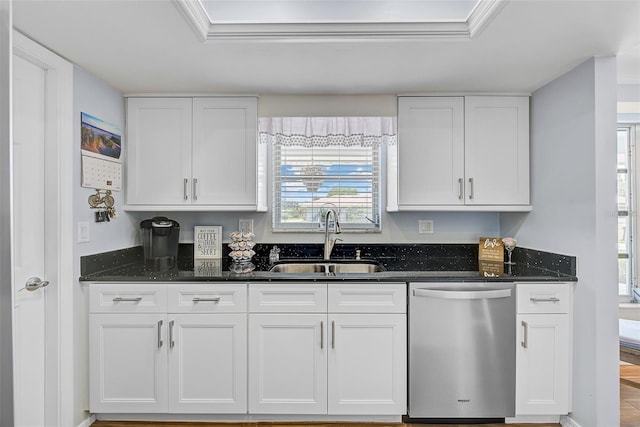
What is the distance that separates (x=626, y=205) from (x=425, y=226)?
6.33 ft

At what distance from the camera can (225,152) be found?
2.58 m

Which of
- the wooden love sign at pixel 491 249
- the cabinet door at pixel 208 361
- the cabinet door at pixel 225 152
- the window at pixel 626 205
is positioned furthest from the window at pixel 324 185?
the window at pixel 626 205

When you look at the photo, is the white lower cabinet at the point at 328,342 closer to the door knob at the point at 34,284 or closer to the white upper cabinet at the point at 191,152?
the white upper cabinet at the point at 191,152

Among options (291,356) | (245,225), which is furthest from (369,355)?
(245,225)

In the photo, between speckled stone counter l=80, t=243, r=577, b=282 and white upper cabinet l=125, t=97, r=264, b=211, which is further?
white upper cabinet l=125, t=97, r=264, b=211

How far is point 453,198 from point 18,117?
259 cm

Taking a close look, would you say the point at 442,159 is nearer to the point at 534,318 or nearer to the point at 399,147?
the point at 399,147

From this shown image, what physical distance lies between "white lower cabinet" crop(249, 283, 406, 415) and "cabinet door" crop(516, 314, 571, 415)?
72 centimetres

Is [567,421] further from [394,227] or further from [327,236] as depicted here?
[327,236]

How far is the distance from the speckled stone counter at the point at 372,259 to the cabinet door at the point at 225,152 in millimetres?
496

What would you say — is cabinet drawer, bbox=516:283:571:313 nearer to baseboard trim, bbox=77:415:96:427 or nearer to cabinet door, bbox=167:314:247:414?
cabinet door, bbox=167:314:247:414

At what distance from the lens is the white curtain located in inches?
105

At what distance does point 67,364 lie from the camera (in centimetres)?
204

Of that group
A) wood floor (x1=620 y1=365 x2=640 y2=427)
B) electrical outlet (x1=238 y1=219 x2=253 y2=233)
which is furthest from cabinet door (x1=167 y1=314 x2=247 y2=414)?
wood floor (x1=620 y1=365 x2=640 y2=427)
